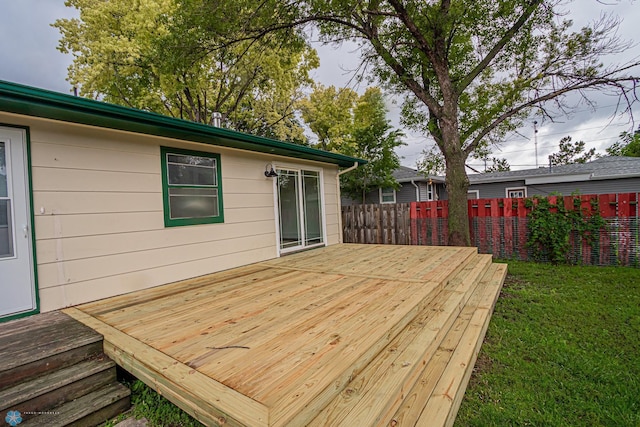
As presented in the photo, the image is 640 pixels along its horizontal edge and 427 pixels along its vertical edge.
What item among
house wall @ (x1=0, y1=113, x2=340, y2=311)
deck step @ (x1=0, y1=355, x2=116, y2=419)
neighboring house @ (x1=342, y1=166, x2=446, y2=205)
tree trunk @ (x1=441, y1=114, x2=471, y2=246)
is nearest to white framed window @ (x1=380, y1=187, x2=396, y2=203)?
neighboring house @ (x1=342, y1=166, x2=446, y2=205)

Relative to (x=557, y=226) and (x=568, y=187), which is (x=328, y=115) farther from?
(x=568, y=187)

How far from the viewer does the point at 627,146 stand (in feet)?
82.2

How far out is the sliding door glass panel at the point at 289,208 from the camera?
17.9 feet

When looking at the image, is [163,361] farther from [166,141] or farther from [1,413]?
[166,141]

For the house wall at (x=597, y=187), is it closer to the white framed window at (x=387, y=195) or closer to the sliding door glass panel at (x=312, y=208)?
the white framed window at (x=387, y=195)

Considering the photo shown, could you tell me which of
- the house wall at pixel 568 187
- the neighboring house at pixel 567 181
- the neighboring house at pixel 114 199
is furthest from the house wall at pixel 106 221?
the neighboring house at pixel 567 181

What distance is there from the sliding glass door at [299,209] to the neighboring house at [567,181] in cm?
802

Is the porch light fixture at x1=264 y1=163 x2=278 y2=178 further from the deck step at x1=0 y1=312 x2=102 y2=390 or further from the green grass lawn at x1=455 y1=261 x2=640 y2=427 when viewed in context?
the green grass lawn at x1=455 y1=261 x2=640 y2=427

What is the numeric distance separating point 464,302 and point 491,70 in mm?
7231

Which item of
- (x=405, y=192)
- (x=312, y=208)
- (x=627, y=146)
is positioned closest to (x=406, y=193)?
(x=405, y=192)

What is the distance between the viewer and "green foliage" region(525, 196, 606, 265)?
5.24m

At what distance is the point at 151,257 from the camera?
11.6 feet

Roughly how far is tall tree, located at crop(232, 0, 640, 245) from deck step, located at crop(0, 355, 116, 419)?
5.95 metres

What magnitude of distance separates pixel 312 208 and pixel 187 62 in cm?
404
